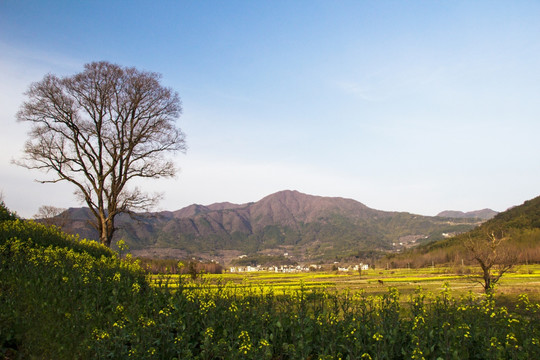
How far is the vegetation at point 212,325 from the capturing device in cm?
595

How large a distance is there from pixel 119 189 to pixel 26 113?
275 inches

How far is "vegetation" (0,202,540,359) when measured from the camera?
5.95 m

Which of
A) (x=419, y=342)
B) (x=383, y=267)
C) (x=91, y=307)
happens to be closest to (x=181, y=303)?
(x=91, y=307)

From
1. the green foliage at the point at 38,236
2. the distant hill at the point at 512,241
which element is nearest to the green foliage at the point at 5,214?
the green foliage at the point at 38,236

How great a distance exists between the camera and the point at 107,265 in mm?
11305

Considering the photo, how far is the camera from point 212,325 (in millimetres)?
6660

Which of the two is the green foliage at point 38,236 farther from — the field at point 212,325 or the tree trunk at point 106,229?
the tree trunk at point 106,229

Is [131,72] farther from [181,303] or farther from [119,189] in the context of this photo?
[181,303]

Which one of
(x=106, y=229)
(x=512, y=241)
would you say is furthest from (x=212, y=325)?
(x=512, y=241)

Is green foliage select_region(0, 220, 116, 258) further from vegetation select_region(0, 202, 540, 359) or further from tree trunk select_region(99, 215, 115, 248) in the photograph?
tree trunk select_region(99, 215, 115, 248)

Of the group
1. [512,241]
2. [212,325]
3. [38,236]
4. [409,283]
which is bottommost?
[409,283]

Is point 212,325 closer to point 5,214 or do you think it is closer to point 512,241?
point 5,214

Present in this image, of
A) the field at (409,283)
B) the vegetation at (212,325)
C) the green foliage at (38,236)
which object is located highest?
the green foliage at (38,236)

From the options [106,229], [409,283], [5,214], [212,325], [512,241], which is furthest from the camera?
[512,241]
